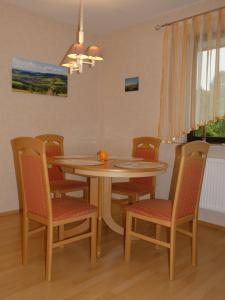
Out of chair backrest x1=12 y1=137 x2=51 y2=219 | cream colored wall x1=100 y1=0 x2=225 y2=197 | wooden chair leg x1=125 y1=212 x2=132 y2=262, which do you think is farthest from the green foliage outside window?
chair backrest x1=12 y1=137 x2=51 y2=219

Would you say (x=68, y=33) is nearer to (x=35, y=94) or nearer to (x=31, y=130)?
(x=35, y=94)

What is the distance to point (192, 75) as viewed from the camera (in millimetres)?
3311

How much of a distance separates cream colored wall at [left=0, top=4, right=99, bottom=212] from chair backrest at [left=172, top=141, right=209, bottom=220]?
7.63ft

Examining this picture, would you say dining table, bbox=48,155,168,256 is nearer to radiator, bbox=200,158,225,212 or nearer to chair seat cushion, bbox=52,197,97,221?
chair seat cushion, bbox=52,197,97,221

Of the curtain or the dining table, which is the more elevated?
the curtain

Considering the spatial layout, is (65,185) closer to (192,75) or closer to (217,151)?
(217,151)

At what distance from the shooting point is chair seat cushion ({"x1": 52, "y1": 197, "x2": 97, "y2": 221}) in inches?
82.2

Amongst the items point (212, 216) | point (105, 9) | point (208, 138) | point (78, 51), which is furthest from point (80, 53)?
point (212, 216)

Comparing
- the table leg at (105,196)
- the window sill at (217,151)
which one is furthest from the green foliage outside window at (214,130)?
the table leg at (105,196)

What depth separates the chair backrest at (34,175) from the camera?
1.98 m

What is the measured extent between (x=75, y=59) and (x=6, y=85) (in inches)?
51.5

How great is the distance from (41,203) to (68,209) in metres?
0.22

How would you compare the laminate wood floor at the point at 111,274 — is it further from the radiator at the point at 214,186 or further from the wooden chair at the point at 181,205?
the radiator at the point at 214,186

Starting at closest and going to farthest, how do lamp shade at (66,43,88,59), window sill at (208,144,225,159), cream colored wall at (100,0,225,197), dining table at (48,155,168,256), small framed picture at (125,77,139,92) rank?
dining table at (48,155,168,256)
lamp shade at (66,43,88,59)
window sill at (208,144,225,159)
cream colored wall at (100,0,225,197)
small framed picture at (125,77,139,92)
